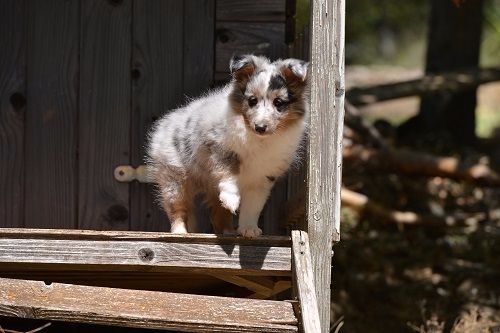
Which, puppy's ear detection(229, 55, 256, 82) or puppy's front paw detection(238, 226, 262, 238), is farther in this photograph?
puppy's ear detection(229, 55, 256, 82)

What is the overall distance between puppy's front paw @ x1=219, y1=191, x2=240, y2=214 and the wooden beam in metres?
0.23

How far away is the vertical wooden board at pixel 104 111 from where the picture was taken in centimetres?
656

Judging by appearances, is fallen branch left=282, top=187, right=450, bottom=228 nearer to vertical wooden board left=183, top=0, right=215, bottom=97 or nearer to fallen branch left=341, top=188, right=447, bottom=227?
fallen branch left=341, top=188, right=447, bottom=227

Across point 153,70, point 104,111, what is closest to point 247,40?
point 153,70

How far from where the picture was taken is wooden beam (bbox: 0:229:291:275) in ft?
16.1

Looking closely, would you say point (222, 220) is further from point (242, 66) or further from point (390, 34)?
point (390, 34)

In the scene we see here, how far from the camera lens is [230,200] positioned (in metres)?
5.11

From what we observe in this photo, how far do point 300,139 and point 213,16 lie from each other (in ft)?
4.92

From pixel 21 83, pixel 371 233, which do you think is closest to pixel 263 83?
pixel 21 83

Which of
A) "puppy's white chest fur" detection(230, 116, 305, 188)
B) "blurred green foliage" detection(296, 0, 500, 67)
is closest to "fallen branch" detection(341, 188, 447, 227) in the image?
"puppy's white chest fur" detection(230, 116, 305, 188)

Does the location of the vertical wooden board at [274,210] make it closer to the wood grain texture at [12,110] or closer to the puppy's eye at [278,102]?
the puppy's eye at [278,102]

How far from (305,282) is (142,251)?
0.89m

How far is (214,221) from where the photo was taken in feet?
19.7

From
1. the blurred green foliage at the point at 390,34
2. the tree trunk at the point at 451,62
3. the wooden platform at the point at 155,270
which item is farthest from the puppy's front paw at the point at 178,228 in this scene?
the blurred green foliage at the point at 390,34
